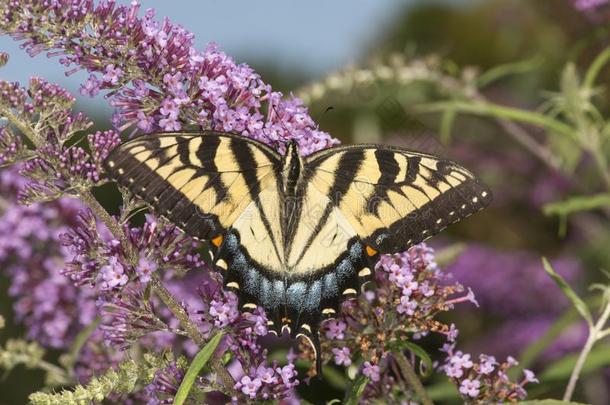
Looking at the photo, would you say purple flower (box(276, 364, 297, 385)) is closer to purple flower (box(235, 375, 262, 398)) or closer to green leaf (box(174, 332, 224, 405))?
purple flower (box(235, 375, 262, 398))

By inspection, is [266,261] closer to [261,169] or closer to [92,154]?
[261,169]

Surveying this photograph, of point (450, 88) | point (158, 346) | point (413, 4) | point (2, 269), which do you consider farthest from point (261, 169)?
point (413, 4)

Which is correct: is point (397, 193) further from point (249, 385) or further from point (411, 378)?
point (249, 385)

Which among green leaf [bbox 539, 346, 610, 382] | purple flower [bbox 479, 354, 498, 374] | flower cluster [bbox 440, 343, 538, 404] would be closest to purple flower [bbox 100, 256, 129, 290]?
flower cluster [bbox 440, 343, 538, 404]

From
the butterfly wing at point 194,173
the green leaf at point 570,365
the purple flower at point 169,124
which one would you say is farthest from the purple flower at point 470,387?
the purple flower at point 169,124

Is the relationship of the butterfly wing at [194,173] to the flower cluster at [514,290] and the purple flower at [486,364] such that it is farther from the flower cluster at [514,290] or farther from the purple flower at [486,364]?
the flower cluster at [514,290]

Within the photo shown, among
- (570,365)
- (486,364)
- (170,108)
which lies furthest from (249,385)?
(570,365)
